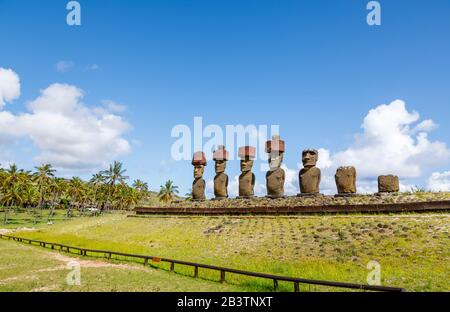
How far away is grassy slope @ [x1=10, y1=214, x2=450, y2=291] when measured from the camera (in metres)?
13.5

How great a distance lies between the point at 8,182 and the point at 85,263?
6124 cm

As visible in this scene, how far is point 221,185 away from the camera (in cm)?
3550

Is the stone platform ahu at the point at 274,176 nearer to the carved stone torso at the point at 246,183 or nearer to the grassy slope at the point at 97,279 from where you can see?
the carved stone torso at the point at 246,183

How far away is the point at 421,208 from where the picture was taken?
19.9 meters

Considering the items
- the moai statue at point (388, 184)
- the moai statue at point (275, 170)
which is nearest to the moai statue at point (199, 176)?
the moai statue at point (275, 170)

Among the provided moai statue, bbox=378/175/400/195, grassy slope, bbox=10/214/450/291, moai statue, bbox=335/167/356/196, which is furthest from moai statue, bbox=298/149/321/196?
moai statue, bbox=378/175/400/195

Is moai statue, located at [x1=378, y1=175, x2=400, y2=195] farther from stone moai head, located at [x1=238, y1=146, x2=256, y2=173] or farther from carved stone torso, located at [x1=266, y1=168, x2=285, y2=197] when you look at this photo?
stone moai head, located at [x1=238, y1=146, x2=256, y2=173]

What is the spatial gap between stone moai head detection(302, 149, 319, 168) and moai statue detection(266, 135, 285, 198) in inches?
111

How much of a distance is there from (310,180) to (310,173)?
0.54 meters

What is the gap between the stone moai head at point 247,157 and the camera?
107ft

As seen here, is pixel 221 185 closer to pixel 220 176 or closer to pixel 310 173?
pixel 220 176

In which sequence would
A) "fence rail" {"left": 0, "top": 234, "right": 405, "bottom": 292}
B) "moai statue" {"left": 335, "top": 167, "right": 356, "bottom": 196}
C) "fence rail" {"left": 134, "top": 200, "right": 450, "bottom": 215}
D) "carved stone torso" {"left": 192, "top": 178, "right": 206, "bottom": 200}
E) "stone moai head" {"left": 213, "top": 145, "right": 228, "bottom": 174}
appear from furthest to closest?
"carved stone torso" {"left": 192, "top": 178, "right": 206, "bottom": 200} → "stone moai head" {"left": 213, "top": 145, "right": 228, "bottom": 174} → "moai statue" {"left": 335, "top": 167, "right": 356, "bottom": 196} → "fence rail" {"left": 134, "top": 200, "right": 450, "bottom": 215} → "fence rail" {"left": 0, "top": 234, "right": 405, "bottom": 292}

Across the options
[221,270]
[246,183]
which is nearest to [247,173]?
[246,183]
